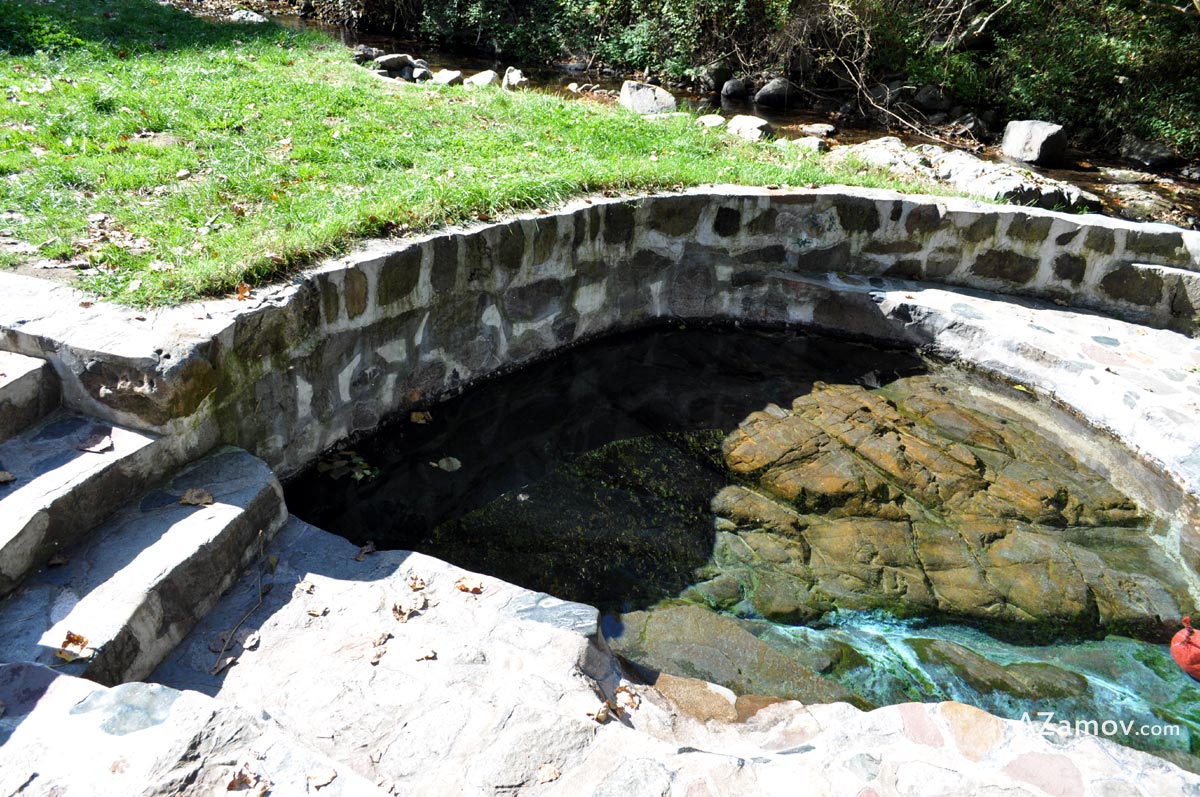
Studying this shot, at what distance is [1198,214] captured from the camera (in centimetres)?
1043

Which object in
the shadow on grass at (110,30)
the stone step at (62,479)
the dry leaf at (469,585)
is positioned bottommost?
the dry leaf at (469,585)

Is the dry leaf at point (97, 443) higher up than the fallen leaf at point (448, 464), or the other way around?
the dry leaf at point (97, 443)

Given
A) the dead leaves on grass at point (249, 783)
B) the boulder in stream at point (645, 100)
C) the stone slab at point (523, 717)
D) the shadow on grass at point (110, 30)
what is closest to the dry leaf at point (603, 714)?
the stone slab at point (523, 717)

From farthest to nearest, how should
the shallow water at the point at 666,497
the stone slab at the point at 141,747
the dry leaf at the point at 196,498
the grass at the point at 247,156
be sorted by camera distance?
the grass at the point at 247,156
the shallow water at the point at 666,497
the dry leaf at the point at 196,498
the stone slab at the point at 141,747

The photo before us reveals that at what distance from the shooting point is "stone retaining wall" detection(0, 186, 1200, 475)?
3.40m

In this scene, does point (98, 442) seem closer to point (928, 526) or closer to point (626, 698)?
point (626, 698)

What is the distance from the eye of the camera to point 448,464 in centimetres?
464

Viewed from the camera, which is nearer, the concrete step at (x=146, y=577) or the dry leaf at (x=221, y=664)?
the concrete step at (x=146, y=577)

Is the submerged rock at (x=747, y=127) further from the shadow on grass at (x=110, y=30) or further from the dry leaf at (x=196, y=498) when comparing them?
the dry leaf at (x=196, y=498)

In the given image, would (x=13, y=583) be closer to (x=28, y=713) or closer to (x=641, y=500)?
(x=28, y=713)

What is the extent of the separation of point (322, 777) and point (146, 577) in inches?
45.4

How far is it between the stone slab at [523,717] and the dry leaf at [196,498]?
335mm

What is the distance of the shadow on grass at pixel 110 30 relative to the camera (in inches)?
304

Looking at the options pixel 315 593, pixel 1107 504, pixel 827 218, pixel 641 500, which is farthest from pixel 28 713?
pixel 827 218
